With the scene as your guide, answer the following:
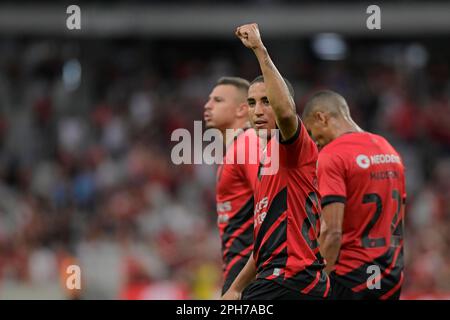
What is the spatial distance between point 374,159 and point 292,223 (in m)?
1.54

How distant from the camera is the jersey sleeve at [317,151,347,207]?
22.5ft

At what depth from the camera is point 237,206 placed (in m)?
7.42

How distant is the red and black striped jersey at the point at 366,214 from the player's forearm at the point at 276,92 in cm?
156

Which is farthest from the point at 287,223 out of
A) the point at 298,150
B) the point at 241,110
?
the point at 241,110

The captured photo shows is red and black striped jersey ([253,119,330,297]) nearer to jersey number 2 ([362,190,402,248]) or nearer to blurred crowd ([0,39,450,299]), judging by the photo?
jersey number 2 ([362,190,402,248])

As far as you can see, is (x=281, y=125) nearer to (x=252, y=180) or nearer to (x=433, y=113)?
(x=252, y=180)

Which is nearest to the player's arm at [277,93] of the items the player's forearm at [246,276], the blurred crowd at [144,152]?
the player's forearm at [246,276]

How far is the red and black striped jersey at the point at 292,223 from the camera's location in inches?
230

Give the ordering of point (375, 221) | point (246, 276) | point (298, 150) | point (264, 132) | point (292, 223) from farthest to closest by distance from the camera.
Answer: point (375, 221) → point (246, 276) → point (264, 132) → point (292, 223) → point (298, 150)

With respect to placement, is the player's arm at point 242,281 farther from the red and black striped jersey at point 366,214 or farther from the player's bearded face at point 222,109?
the player's bearded face at point 222,109

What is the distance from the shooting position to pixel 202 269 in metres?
14.6

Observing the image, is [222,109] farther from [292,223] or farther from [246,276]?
[292,223]

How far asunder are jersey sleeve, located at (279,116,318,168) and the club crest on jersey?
130 centimetres

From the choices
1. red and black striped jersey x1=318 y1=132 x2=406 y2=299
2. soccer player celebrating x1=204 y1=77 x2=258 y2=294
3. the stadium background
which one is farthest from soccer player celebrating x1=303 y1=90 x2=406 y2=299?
the stadium background
